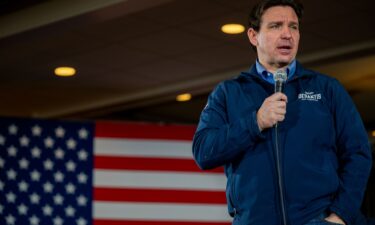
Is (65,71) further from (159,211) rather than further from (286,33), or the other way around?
(286,33)

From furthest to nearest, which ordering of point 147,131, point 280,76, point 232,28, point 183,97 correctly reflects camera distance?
point 183,97
point 232,28
point 147,131
point 280,76

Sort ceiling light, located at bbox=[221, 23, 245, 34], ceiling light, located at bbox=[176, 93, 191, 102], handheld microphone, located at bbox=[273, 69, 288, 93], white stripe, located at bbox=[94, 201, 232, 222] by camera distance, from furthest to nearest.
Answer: ceiling light, located at bbox=[176, 93, 191, 102]
ceiling light, located at bbox=[221, 23, 245, 34]
white stripe, located at bbox=[94, 201, 232, 222]
handheld microphone, located at bbox=[273, 69, 288, 93]

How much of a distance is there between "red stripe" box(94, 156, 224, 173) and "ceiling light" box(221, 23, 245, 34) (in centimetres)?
133

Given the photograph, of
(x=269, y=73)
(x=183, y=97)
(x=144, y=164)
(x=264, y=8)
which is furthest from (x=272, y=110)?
(x=183, y=97)

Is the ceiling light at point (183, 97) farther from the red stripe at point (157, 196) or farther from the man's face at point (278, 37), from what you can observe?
the man's face at point (278, 37)

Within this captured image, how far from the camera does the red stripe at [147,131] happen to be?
5.27 meters

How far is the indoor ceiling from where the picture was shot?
557 centimetres

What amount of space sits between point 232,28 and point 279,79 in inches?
179

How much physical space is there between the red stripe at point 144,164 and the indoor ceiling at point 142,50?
3.50 feet

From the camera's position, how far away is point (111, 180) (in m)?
5.20

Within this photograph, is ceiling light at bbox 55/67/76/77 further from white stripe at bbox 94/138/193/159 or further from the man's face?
the man's face

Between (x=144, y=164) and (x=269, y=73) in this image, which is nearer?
(x=269, y=73)

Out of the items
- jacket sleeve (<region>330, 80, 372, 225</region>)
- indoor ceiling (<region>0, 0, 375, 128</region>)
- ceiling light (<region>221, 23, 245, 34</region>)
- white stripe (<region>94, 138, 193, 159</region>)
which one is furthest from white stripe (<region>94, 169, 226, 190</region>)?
jacket sleeve (<region>330, 80, 372, 225</region>)

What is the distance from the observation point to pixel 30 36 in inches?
235
